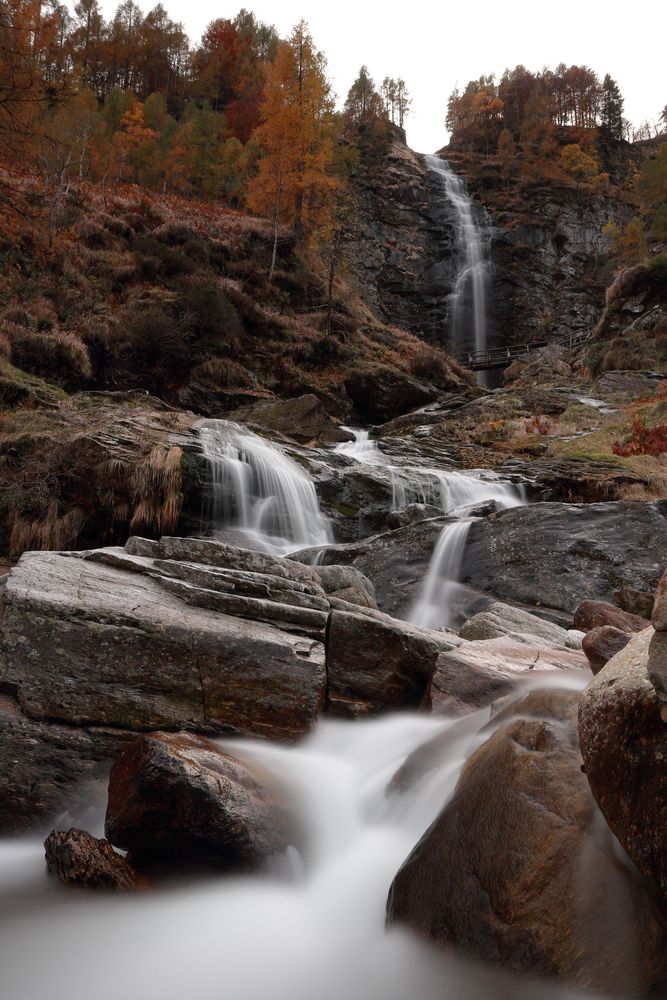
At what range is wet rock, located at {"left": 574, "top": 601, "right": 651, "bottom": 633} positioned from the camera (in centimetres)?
529

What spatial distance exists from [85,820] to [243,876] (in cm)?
101

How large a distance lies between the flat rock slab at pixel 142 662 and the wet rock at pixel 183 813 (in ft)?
2.01

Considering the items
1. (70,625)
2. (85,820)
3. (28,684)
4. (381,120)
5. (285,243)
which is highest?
(381,120)

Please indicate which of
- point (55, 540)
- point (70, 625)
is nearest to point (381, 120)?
point (55, 540)

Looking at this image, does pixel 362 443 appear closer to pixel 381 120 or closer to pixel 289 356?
pixel 289 356

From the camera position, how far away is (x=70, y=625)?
3.57m

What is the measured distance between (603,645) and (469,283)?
37700 millimetres

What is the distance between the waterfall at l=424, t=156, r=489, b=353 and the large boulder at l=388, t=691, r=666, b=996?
1397 inches

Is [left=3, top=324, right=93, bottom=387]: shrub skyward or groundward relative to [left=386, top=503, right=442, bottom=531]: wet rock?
skyward

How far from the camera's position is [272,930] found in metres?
2.54

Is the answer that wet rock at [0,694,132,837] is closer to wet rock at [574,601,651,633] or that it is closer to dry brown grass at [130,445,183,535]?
wet rock at [574,601,651,633]

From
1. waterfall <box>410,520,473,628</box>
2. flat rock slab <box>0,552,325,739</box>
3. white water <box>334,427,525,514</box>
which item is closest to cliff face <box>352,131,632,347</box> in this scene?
white water <box>334,427,525,514</box>

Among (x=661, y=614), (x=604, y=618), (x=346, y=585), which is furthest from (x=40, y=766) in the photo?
(x=604, y=618)

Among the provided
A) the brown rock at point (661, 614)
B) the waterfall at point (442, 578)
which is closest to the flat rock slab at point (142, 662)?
the brown rock at point (661, 614)
